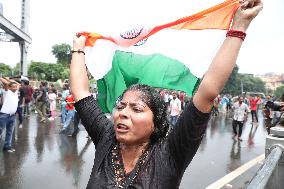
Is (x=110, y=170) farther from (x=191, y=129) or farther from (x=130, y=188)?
(x=191, y=129)

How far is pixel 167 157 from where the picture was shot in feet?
6.17

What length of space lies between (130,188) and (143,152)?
242mm

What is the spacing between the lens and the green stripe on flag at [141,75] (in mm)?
2879

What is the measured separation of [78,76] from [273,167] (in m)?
1.47

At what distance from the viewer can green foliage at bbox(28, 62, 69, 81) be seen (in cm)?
5481

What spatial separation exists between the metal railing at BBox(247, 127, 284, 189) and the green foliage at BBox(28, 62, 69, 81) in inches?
1973

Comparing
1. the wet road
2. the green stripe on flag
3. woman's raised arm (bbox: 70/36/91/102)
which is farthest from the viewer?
the wet road

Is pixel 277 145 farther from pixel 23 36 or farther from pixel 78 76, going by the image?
pixel 23 36

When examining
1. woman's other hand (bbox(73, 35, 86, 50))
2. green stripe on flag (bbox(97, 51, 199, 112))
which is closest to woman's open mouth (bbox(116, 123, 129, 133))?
woman's other hand (bbox(73, 35, 86, 50))

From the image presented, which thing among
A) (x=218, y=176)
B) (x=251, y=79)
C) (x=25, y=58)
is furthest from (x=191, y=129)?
(x=251, y=79)

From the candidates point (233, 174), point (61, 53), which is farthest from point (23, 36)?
point (61, 53)

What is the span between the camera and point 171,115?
14.5m

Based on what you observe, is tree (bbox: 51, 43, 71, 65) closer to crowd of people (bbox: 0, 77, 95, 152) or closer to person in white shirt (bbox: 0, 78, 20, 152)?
crowd of people (bbox: 0, 77, 95, 152)

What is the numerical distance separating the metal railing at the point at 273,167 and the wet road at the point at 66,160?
2827 mm
